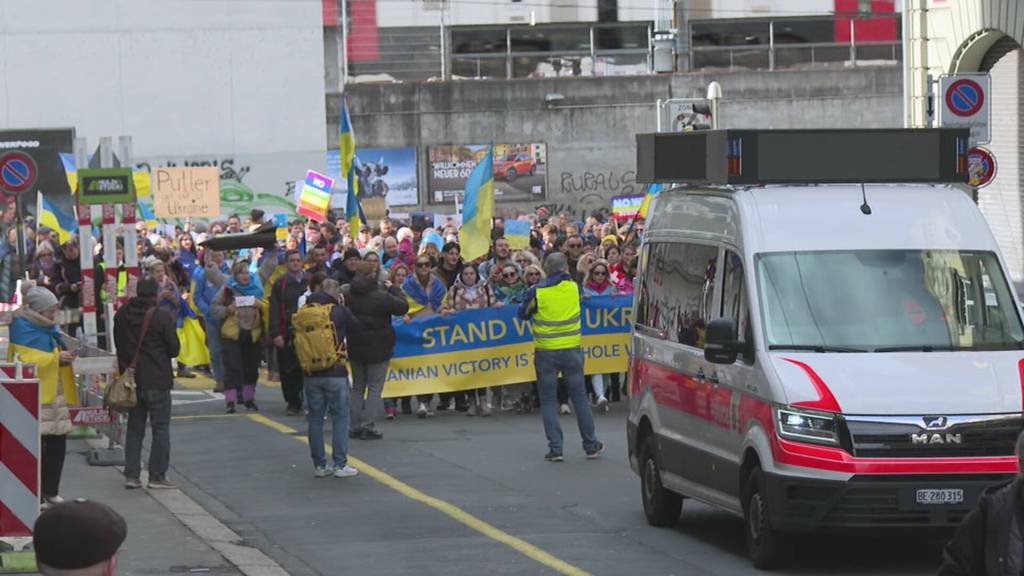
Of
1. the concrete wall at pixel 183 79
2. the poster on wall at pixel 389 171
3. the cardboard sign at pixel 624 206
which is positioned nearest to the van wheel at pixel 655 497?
the cardboard sign at pixel 624 206

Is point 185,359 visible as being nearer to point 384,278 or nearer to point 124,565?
point 384,278

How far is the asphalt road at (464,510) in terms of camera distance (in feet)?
37.4

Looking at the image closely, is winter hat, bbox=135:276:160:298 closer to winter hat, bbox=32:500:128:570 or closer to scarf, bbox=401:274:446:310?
scarf, bbox=401:274:446:310

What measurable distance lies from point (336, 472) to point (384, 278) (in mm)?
6576

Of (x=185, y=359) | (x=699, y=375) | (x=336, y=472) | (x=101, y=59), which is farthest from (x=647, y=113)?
(x=699, y=375)

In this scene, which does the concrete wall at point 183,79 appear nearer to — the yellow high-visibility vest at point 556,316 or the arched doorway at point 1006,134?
the arched doorway at point 1006,134

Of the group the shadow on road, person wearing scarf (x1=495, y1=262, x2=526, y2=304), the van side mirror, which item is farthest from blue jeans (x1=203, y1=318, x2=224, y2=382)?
the van side mirror

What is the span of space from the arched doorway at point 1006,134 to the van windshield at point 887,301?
49.3 ft

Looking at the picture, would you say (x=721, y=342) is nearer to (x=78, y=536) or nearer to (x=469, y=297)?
(x=78, y=536)

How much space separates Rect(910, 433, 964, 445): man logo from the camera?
1024 centimetres

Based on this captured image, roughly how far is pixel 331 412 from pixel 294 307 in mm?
5151

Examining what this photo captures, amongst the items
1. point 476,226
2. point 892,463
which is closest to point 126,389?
point 892,463

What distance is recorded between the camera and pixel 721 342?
10.9 meters

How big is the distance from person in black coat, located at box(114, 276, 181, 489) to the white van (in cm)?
431
